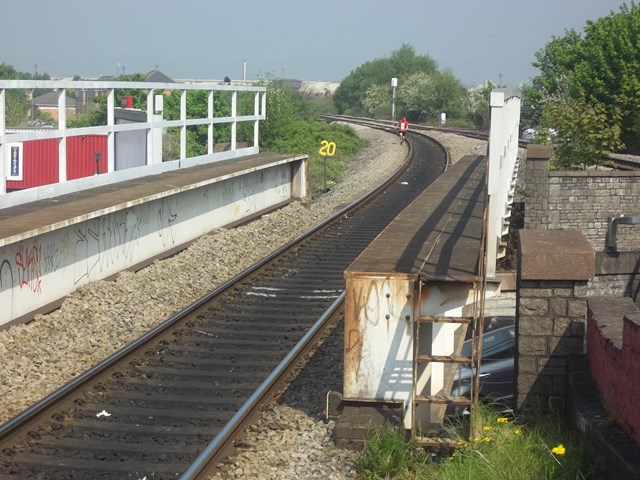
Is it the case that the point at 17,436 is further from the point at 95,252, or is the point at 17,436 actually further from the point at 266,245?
the point at 266,245

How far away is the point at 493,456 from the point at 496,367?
364 cm

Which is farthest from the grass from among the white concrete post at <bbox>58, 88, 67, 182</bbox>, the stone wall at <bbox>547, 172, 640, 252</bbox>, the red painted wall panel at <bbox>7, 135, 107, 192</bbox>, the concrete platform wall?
the red painted wall panel at <bbox>7, 135, 107, 192</bbox>

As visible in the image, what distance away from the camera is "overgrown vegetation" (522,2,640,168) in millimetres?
27031

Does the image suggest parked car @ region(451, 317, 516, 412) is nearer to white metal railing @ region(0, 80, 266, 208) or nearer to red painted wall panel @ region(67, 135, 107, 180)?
white metal railing @ region(0, 80, 266, 208)

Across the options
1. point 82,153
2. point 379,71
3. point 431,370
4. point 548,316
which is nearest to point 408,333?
point 431,370

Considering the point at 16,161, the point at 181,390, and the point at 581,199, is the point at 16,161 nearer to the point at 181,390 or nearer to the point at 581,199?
the point at 181,390

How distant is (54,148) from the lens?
2550 cm

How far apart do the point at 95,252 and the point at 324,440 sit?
565 cm

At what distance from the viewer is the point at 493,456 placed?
6.04m

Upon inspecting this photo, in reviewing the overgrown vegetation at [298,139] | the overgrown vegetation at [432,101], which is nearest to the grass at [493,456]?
the overgrown vegetation at [298,139]

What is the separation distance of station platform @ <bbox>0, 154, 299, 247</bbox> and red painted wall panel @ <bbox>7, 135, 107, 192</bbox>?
24.1 ft

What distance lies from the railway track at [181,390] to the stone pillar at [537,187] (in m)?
9.30

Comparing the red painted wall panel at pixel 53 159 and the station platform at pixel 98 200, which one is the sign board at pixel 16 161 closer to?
the station platform at pixel 98 200

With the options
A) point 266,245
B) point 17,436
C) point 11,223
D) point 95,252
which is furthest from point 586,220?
point 17,436
